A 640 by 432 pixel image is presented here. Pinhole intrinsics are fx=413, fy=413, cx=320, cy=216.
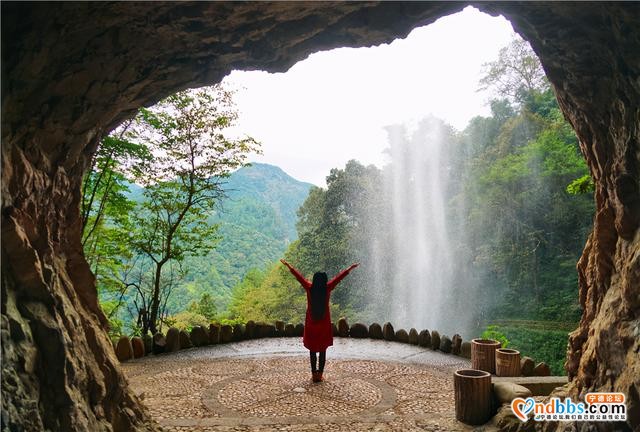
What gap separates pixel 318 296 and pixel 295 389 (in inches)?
58.8

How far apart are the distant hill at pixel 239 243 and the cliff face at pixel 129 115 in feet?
49.9

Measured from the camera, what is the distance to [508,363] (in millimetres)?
6910

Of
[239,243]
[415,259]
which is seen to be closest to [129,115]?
[415,259]

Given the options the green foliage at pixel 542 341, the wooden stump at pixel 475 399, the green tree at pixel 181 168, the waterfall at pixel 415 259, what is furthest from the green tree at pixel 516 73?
the wooden stump at pixel 475 399

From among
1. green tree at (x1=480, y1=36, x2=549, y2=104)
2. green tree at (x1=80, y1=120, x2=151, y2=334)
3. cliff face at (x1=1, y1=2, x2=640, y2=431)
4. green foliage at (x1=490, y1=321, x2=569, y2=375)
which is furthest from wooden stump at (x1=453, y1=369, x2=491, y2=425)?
green tree at (x1=480, y1=36, x2=549, y2=104)

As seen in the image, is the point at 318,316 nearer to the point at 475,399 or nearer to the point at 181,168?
the point at 475,399

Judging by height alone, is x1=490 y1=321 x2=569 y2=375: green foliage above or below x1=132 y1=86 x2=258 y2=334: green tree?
below

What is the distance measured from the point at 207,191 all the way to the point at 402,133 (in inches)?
680

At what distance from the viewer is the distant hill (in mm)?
27641

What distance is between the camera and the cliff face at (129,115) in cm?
298

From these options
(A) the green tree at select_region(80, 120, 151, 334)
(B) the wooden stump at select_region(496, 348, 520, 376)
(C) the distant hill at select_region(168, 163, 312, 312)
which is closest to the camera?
(B) the wooden stump at select_region(496, 348, 520, 376)

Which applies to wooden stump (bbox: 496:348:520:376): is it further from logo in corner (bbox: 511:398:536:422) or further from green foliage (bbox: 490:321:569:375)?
green foliage (bbox: 490:321:569:375)

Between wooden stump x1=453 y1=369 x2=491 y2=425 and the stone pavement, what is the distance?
0.15 metres

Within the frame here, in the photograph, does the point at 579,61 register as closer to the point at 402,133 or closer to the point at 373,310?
the point at 373,310
